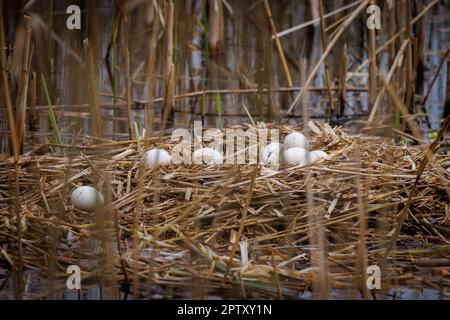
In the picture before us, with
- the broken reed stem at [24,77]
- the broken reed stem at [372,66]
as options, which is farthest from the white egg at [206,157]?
the broken reed stem at [372,66]

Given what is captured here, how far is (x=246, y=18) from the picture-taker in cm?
761

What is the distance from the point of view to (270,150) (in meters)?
3.80

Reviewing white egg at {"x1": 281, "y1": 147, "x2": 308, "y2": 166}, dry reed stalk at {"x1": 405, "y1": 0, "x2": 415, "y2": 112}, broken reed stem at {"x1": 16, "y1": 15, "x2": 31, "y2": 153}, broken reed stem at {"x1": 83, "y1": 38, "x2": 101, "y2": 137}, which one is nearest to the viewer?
broken reed stem at {"x1": 83, "y1": 38, "x2": 101, "y2": 137}

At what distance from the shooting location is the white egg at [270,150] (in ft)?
12.4

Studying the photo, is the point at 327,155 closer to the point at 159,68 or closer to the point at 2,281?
the point at 2,281

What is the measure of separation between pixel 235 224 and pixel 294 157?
1.84 feet

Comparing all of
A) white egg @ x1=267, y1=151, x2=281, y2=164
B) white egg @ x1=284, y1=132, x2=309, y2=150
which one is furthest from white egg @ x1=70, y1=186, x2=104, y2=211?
white egg @ x1=284, y1=132, x2=309, y2=150

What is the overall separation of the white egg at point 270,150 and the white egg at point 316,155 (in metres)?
0.15

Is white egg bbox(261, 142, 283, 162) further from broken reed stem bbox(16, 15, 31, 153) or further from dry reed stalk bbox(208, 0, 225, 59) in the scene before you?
dry reed stalk bbox(208, 0, 225, 59)

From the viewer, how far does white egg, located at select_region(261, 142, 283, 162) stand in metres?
3.77

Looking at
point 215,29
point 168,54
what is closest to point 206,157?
point 168,54

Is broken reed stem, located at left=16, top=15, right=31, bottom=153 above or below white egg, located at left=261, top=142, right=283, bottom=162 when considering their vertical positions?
above

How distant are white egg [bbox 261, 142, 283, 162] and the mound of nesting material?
0.12 metres
